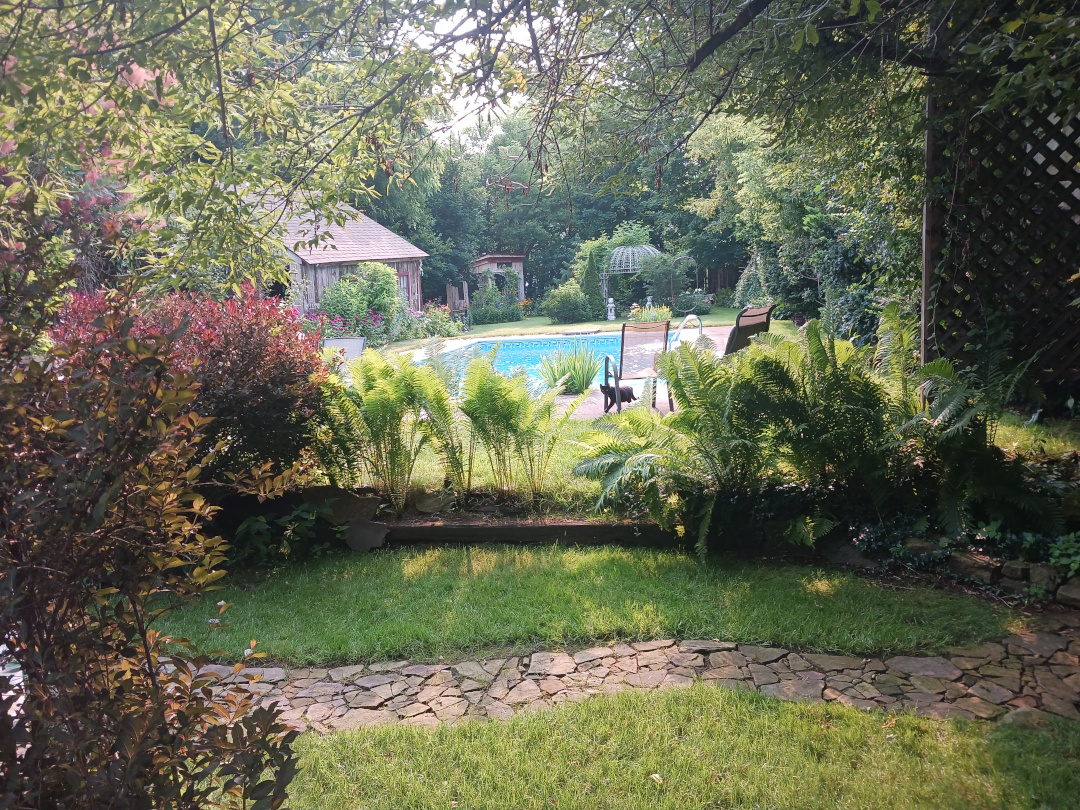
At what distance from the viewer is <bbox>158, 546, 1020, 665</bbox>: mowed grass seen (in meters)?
3.78

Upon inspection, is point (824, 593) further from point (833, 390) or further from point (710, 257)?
point (710, 257)

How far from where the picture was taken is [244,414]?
16.6 feet

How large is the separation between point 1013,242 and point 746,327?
381 cm

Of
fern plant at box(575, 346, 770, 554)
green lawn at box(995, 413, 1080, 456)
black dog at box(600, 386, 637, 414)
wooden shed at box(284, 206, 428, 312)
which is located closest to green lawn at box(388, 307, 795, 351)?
wooden shed at box(284, 206, 428, 312)

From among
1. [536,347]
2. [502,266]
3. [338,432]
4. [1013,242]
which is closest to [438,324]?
[536,347]

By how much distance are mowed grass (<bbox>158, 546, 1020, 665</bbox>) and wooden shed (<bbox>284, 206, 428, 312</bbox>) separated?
585 inches

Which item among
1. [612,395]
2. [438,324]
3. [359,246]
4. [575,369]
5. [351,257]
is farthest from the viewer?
[359,246]

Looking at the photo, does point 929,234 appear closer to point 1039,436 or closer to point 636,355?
point 1039,436

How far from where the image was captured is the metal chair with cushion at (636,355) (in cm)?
934

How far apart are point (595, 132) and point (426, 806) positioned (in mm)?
3733

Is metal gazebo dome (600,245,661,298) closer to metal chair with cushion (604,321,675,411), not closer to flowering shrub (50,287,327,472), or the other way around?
metal chair with cushion (604,321,675,411)

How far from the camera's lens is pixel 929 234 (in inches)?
222

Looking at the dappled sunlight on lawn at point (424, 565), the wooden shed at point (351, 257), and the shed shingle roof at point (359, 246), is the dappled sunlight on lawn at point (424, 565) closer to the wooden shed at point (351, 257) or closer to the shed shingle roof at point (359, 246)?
the wooden shed at point (351, 257)

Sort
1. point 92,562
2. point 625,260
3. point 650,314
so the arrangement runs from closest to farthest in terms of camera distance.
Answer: point 92,562 → point 650,314 → point 625,260
